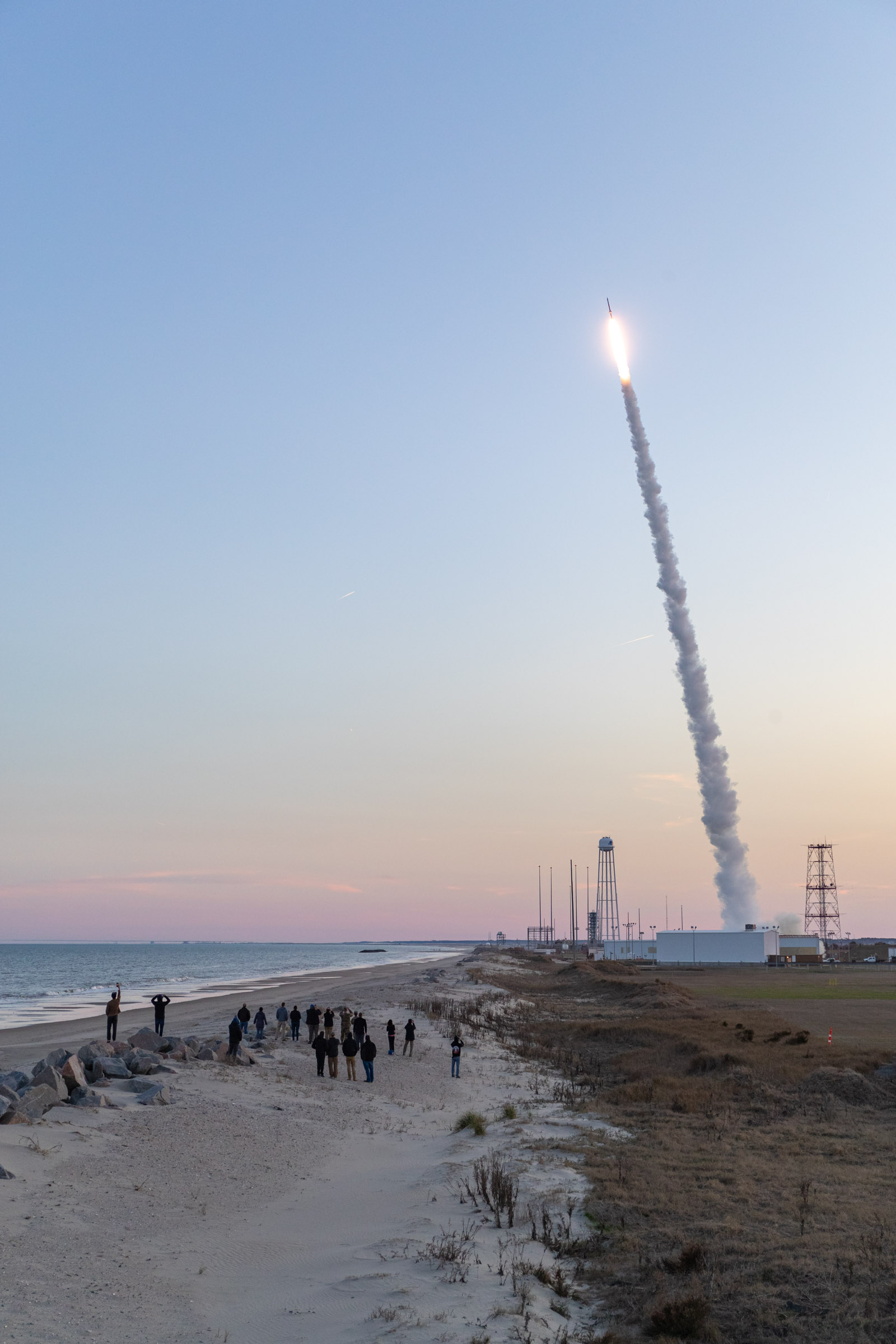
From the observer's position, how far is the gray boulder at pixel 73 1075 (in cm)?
1894

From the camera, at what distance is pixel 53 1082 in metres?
18.5

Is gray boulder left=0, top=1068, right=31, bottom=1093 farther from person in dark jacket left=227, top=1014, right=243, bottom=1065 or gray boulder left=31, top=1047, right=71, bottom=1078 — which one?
person in dark jacket left=227, top=1014, right=243, bottom=1065

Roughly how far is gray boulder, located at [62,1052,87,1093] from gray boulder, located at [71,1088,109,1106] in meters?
0.40

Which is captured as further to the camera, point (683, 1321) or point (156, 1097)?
point (156, 1097)

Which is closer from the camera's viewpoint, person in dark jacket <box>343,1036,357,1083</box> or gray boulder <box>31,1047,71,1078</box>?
gray boulder <box>31,1047,71,1078</box>

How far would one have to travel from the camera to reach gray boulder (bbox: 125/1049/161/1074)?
22203mm

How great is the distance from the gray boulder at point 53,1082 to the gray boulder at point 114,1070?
84.7 inches

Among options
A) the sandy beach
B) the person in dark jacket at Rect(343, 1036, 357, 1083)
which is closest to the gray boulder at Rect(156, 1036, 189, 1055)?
the sandy beach

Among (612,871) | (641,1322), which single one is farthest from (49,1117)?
(612,871)

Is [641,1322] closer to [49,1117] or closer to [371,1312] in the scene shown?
[371,1312]

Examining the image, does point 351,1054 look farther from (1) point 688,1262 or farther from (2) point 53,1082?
(1) point 688,1262

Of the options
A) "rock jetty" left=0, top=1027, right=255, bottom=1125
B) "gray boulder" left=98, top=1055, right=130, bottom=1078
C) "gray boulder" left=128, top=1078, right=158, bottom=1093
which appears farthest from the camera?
"gray boulder" left=98, top=1055, right=130, bottom=1078

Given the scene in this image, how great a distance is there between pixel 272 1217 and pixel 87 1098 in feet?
18.4

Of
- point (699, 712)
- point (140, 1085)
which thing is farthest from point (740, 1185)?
point (699, 712)
